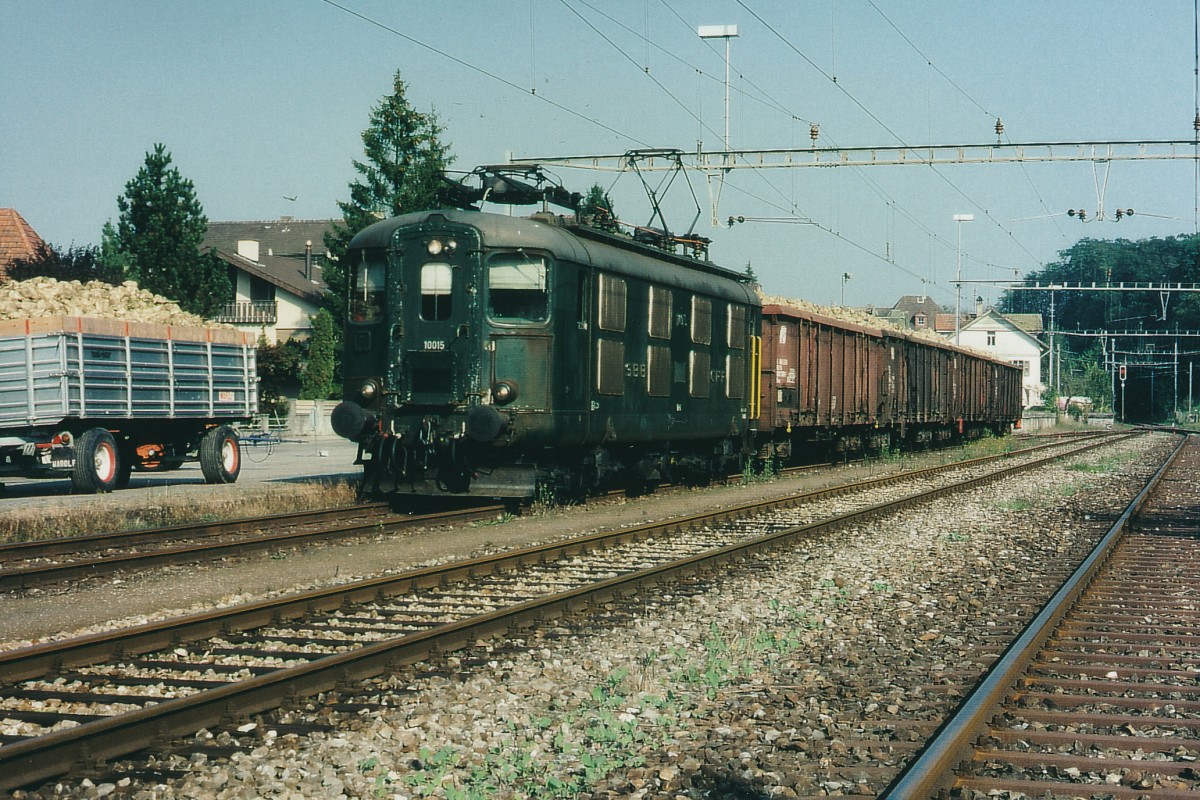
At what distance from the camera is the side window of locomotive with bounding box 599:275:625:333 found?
15.6m

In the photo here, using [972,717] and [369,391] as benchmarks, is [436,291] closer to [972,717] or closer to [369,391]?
[369,391]

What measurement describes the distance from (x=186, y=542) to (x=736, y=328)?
10.4m

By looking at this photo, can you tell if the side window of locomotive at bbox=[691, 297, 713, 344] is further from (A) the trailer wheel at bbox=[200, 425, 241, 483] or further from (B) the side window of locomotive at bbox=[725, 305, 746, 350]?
(A) the trailer wheel at bbox=[200, 425, 241, 483]

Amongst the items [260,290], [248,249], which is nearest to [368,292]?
[260,290]

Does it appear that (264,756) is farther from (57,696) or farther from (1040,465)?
(1040,465)

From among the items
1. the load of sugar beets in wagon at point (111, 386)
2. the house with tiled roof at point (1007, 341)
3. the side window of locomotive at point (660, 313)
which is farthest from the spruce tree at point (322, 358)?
the house with tiled roof at point (1007, 341)

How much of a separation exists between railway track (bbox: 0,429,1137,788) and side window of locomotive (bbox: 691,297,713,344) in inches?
273

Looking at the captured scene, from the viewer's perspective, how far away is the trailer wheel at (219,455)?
19958 mm

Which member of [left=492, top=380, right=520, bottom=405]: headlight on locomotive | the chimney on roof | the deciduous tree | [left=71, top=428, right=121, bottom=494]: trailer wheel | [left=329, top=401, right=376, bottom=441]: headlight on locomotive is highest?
the chimney on roof

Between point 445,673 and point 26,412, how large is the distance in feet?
40.7

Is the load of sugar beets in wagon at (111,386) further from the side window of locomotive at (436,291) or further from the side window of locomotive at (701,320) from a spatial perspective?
the side window of locomotive at (701,320)

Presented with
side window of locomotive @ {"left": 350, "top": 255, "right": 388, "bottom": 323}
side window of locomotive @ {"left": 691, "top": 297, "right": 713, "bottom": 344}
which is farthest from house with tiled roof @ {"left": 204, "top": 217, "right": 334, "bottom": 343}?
side window of locomotive @ {"left": 350, "top": 255, "right": 388, "bottom": 323}

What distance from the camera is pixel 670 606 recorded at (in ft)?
29.7

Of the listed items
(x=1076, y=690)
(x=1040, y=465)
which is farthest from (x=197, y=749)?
(x=1040, y=465)
